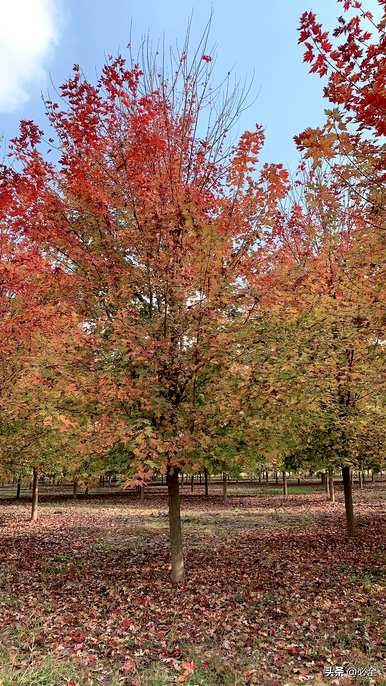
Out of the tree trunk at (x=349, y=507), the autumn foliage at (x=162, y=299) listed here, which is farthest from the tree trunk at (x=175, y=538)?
the tree trunk at (x=349, y=507)

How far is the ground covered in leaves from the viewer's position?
4832 mm

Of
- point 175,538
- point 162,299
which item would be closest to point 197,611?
point 175,538

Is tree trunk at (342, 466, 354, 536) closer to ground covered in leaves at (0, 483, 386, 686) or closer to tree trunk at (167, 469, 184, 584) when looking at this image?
ground covered in leaves at (0, 483, 386, 686)

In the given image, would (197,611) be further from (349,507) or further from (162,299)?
(349,507)

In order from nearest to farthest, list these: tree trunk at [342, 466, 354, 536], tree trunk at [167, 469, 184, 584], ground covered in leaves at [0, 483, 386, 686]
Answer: ground covered in leaves at [0, 483, 386, 686] < tree trunk at [167, 469, 184, 584] < tree trunk at [342, 466, 354, 536]

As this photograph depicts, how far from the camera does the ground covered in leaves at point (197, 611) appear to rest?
4.83m

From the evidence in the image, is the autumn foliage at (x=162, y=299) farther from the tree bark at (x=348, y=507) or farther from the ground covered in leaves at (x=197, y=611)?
the tree bark at (x=348, y=507)

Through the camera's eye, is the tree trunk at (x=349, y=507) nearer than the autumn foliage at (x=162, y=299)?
No

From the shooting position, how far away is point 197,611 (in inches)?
267

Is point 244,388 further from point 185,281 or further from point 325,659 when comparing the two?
point 325,659

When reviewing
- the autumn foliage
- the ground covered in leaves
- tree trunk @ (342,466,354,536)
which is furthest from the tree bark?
the autumn foliage

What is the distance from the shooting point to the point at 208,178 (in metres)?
7.95

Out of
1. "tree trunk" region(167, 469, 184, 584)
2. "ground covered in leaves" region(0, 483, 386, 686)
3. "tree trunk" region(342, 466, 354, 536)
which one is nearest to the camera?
"ground covered in leaves" region(0, 483, 386, 686)

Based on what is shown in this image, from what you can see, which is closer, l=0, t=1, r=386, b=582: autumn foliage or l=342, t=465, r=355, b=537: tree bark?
l=0, t=1, r=386, b=582: autumn foliage
